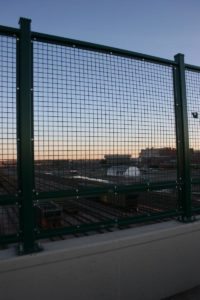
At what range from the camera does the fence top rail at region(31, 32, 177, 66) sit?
331 centimetres

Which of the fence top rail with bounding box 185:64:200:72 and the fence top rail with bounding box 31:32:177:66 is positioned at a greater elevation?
the fence top rail with bounding box 185:64:200:72

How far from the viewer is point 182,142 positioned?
4328 mm

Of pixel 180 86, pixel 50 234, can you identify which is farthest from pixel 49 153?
pixel 180 86

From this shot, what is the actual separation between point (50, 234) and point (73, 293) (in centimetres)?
62

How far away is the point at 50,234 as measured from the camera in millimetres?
3254

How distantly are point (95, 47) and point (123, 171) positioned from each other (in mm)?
1442

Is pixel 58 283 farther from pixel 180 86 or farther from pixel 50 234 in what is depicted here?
pixel 180 86

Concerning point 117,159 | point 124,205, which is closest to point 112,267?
point 124,205

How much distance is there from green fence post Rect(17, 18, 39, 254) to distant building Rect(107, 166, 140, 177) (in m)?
0.98

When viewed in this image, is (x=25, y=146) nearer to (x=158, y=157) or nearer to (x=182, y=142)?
(x=158, y=157)

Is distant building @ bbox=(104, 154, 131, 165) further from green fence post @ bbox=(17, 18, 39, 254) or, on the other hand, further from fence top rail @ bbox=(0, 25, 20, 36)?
fence top rail @ bbox=(0, 25, 20, 36)

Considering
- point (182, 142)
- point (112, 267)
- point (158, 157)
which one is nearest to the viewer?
point (112, 267)

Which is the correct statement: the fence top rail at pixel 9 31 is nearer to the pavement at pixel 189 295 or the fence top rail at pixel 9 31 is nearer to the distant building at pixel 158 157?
the distant building at pixel 158 157

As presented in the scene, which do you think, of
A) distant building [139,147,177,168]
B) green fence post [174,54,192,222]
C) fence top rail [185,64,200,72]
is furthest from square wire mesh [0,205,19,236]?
fence top rail [185,64,200,72]
